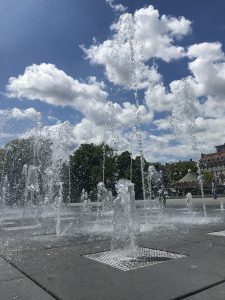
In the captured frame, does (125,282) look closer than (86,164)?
Yes

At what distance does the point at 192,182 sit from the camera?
4528cm

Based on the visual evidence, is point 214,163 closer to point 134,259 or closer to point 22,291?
point 134,259

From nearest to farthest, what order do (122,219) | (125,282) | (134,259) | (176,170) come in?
(125,282)
(134,259)
(122,219)
(176,170)

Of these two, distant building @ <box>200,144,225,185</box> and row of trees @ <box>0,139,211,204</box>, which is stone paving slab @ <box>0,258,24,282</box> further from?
distant building @ <box>200,144,225,185</box>

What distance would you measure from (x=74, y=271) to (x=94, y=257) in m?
1.07

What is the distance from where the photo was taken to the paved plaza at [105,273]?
4.34 metres

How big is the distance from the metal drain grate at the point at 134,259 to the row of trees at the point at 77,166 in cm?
4463

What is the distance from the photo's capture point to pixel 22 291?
179 inches

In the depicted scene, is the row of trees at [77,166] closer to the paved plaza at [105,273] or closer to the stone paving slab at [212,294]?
the paved plaza at [105,273]

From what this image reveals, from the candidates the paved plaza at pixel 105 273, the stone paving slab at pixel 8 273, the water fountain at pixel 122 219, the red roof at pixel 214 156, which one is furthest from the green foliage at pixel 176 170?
the stone paving slab at pixel 8 273

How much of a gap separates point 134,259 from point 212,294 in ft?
6.98

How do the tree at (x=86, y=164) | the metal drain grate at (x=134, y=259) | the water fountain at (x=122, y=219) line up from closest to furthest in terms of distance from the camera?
the metal drain grate at (x=134, y=259)
the water fountain at (x=122, y=219)
the tree at (x=86, y=164)

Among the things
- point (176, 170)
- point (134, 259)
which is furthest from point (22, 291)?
point (176, 170)

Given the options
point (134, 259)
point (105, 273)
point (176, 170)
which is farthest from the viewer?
point (176, 170)
